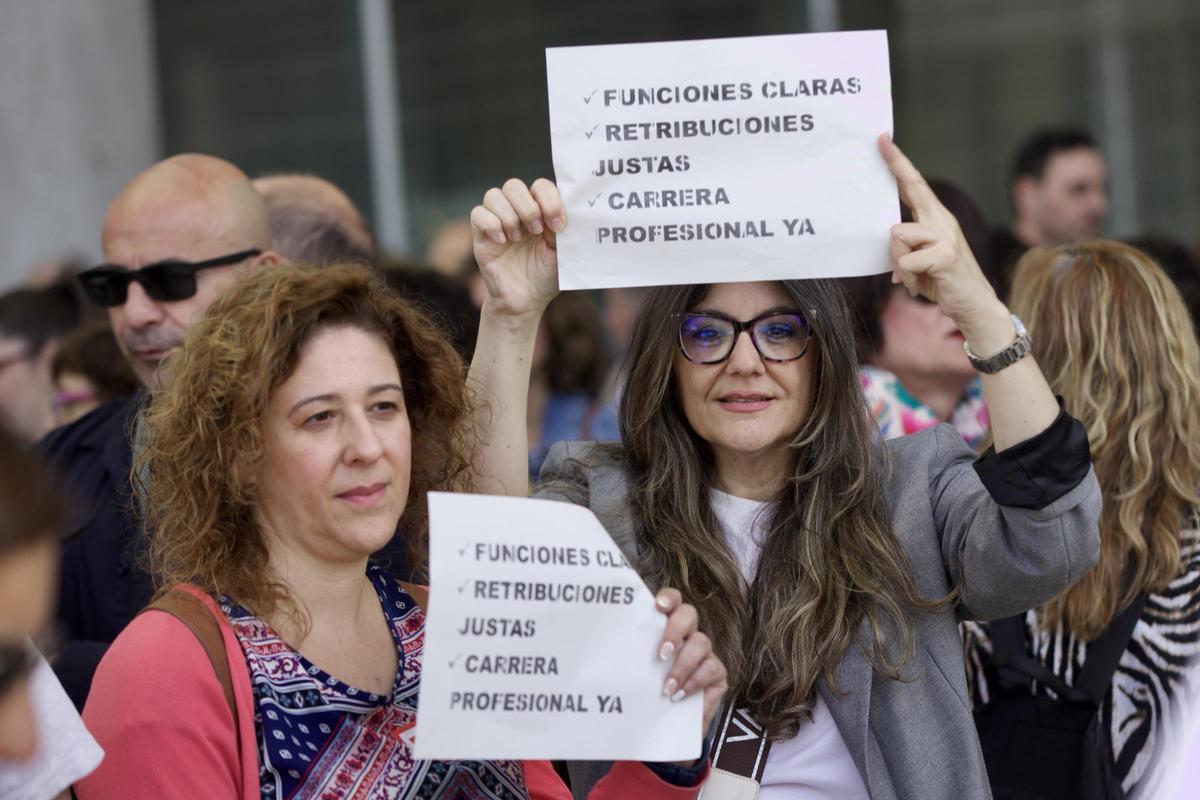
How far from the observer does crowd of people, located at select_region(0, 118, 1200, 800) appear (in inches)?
96.4

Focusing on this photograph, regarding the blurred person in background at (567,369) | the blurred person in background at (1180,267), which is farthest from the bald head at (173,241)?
the blurred person in background at (1180,267)

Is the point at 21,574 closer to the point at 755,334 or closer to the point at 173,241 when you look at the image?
the point at 755,334

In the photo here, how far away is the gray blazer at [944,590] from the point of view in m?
2.59

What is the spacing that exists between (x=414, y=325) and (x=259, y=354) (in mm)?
346

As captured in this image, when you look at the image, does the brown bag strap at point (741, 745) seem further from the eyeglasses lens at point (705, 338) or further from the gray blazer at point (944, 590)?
the eyeglasses lens at point (705, 338)

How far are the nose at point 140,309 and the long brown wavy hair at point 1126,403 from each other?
2116 millimetres

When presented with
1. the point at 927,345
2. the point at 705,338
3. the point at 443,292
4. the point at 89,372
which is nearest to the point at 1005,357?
the point at 705,338

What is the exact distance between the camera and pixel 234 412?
8.36 ft

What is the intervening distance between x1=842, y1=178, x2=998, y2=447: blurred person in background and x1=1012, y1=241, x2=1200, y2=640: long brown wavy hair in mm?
719

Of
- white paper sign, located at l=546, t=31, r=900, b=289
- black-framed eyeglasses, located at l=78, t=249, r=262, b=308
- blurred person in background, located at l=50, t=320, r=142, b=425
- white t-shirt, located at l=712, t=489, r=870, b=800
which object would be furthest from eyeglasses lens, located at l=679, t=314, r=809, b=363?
blurred person in background, located at l=50, t=320, r=142, b=425

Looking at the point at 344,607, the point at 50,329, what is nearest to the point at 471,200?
the point at 50,329

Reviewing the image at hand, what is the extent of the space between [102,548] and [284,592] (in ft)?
3.65

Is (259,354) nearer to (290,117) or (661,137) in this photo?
(661,137)

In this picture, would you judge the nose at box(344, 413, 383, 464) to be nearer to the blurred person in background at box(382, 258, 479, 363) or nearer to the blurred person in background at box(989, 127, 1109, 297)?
the blurred person in background at box(382, 258, 479, 363)
